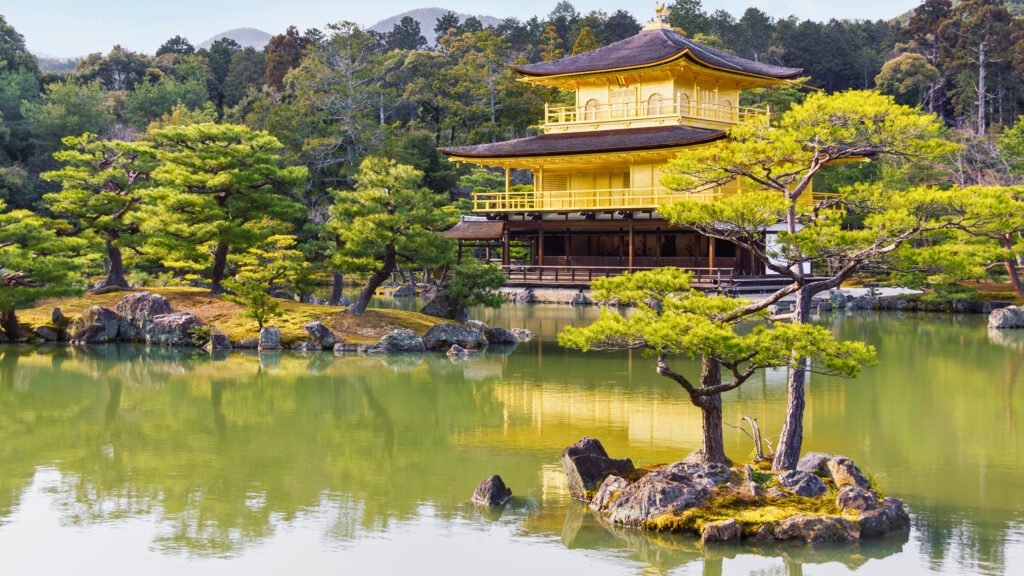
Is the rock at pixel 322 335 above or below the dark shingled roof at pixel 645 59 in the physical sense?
below

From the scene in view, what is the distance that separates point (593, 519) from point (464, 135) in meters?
44.4

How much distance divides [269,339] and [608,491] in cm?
1367

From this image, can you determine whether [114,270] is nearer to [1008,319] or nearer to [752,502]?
[752,502]

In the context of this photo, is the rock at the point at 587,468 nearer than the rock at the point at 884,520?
No

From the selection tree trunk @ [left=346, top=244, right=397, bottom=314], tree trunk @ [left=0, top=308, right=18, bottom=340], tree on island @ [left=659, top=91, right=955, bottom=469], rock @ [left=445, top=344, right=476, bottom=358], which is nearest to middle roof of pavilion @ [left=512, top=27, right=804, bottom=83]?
tree trunk @ [left=346, top=244, right=397, bottom=314]

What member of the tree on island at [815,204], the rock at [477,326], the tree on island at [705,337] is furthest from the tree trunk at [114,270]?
the tree on island at [815,204]

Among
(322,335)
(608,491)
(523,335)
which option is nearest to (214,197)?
(322,335)

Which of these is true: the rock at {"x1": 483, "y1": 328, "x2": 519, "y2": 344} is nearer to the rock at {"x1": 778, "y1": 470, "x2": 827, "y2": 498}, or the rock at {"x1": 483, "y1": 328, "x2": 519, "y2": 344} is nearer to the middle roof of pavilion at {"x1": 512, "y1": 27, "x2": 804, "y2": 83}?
the middle roof of pavilion at {"x1": 512, "y1": 27, "x2": 804, "y2": 83}

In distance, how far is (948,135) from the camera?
139 feet

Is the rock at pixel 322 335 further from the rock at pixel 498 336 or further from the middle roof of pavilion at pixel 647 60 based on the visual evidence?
the middle roof of pavilion at pixel 647 60

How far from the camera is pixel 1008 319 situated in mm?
26734

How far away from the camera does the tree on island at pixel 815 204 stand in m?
9.93

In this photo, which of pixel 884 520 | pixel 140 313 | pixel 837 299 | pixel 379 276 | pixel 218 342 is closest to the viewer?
pixel 884 520

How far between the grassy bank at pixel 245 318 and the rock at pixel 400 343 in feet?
2.01
